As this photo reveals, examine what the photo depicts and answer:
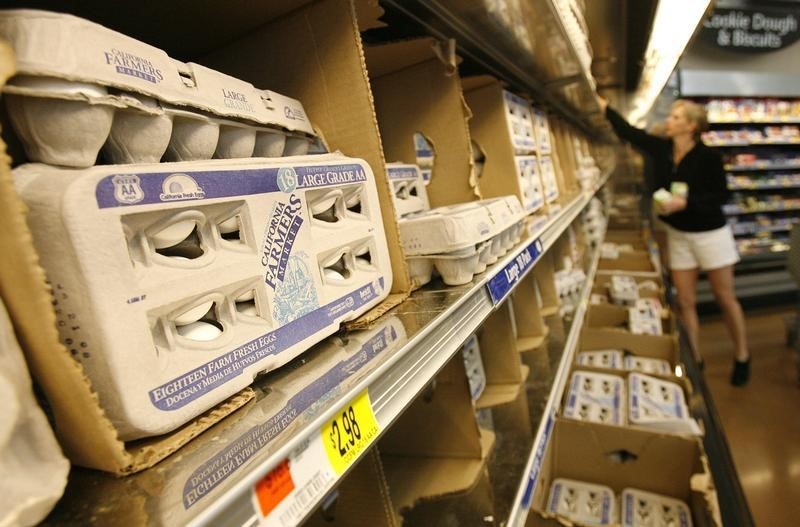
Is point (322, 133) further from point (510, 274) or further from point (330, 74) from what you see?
point (510, 274)

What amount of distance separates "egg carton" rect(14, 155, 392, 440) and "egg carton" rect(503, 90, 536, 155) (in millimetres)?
1060

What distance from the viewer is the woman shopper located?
302 centimetres

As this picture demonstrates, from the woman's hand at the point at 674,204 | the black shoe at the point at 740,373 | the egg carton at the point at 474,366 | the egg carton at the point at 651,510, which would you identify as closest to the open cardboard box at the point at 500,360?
the egg carton at the point at 474,366

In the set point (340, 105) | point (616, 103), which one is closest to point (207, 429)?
point (340, 105)

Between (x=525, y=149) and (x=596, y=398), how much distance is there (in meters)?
1.04

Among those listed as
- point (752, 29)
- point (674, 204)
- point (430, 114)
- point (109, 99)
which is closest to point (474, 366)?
point (430, 114)

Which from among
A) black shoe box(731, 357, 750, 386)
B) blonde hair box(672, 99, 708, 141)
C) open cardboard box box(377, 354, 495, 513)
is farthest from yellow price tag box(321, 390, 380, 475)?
black shoe box(731, 357, 750, 386)

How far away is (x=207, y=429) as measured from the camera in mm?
454

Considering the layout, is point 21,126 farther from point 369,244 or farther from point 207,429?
point 369,244

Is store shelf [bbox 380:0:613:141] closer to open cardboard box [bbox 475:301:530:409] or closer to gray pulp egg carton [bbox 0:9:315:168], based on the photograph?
gray pulp egg carton [bbox 0:9:315:168]

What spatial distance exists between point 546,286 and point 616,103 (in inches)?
159

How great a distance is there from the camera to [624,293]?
290cm

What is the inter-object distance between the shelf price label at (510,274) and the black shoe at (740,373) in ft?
10.5

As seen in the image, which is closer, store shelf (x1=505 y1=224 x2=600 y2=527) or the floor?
store shelf (x1=505 y1=224 x2=600 y2=527)
